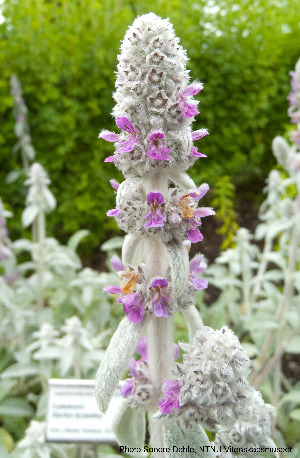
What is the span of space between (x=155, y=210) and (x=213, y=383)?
1.24ft

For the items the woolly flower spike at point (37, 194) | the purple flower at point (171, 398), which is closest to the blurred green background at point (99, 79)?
the woolly flower spike at point (37, 194)

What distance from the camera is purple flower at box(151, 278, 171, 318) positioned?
0.96 m

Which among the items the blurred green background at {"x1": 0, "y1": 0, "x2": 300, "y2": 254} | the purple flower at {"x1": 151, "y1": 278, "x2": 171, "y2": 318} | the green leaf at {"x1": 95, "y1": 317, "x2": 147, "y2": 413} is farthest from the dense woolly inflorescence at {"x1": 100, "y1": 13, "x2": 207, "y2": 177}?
the blurred green background at {"x1": 0, "y1": 0, "x2": 300, "y2": 254}

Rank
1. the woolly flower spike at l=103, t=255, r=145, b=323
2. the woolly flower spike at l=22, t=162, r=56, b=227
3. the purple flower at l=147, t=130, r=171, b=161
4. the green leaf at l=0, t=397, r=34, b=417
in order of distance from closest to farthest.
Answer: the purple flower at l=147, t=130, r=171, b=161, the woolly flower spike at l=103, t=255, r=145, b=323, the green leaf at l=0, t=397, r=34, b=417, the woolly flower spike at l=22, t=162, r=56, b=227

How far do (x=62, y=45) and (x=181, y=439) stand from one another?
4089 mm

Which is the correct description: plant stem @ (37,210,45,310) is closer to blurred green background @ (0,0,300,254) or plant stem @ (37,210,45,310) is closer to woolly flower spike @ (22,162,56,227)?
woolly flower spike @ (22,162,56,227)

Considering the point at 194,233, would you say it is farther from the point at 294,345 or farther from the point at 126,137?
the point at 294,345

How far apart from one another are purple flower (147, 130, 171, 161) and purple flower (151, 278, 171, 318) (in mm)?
270

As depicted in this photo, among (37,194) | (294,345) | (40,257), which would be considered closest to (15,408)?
(40,257)

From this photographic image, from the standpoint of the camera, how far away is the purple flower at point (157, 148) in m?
0.88

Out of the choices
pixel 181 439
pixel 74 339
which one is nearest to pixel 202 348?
pixel 181 439

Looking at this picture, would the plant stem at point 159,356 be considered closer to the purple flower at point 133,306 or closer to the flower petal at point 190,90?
the purple flower at point 133,306

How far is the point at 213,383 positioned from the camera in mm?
894

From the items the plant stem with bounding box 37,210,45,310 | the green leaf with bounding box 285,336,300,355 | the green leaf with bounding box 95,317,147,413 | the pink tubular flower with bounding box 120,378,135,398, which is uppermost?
the plant stem with bounding box 37,210,45,310
